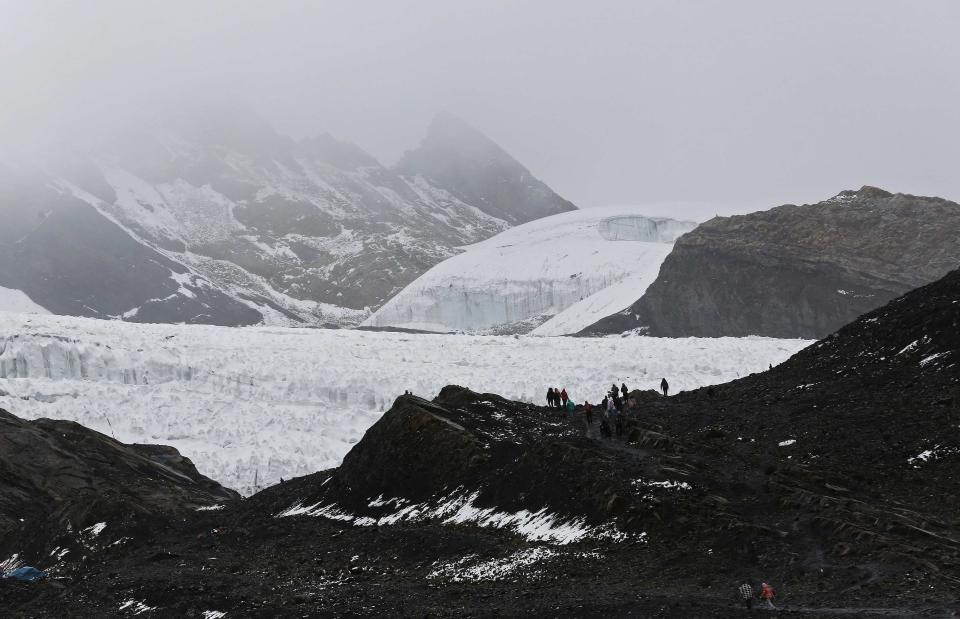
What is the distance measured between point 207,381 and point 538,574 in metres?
36.7

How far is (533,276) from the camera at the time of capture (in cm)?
14525

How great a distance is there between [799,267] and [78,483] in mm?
80383

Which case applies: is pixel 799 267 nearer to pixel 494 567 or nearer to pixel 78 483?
pixel 78 483

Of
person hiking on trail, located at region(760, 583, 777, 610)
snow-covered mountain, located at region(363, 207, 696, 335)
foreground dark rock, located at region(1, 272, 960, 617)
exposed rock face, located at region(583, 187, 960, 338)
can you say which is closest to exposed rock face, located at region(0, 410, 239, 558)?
foreground dark rock, located at region(1, 272, 960, 617)


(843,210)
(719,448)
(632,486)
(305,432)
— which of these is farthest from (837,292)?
(632,486)

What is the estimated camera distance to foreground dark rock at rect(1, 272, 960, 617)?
16.4 metres

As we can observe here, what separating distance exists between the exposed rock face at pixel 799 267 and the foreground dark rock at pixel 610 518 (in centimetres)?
6233

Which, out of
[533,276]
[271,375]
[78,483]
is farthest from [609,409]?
[533,276]

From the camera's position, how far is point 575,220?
15725cm

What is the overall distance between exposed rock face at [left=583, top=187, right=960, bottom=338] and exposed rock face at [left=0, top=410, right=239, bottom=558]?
71.6 m

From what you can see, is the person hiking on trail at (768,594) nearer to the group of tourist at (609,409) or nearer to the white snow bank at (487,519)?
the white snow bank at (487,519)

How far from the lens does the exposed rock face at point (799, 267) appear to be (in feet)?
303

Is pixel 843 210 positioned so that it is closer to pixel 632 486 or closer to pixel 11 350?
pixel 11 350

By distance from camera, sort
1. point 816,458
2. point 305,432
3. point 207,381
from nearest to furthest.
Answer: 1. point 816,458
2. point 305,432
3. point 207,381
